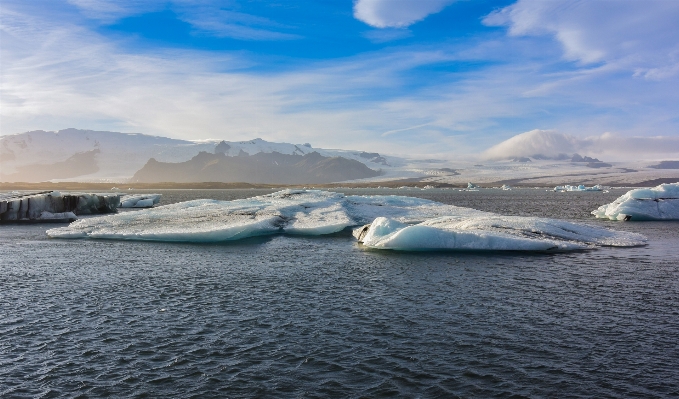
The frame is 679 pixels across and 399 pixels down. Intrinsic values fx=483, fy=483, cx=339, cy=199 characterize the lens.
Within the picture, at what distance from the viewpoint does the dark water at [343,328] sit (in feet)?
29.5

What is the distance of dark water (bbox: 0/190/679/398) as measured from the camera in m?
8.98

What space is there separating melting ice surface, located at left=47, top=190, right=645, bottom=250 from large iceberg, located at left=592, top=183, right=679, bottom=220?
15569 millimetres

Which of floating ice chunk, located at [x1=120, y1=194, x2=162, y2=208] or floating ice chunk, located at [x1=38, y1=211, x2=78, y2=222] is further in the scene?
floating ice chunk, located at [x1=120, y1=194, x2=162, y2=208]

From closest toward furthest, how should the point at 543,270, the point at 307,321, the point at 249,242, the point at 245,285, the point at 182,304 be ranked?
the point at 307,321
the point at 182,304
the point at 245,285
the point at 543,270
the point at 249,242

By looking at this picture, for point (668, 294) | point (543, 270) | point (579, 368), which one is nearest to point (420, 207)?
point (543, 270)

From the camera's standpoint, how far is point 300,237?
1241 inches

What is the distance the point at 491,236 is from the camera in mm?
23734

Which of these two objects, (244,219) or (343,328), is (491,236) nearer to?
(343,328)

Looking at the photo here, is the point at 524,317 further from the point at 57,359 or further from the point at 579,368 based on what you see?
the point at 57,359

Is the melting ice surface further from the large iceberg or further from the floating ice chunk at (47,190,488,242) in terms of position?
the large iceberg

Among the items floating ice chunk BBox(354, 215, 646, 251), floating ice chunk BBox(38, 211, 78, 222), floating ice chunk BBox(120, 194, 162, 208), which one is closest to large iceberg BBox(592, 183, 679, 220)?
floating ice chunk BBox(354, 215, 646, 251)

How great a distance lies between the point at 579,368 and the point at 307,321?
643 cm

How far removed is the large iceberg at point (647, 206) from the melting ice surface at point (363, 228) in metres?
15.6

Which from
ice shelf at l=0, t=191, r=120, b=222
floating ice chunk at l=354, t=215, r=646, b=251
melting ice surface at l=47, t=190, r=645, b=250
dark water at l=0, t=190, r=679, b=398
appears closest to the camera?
dark water at l=0, t=190, r=679, b=398
